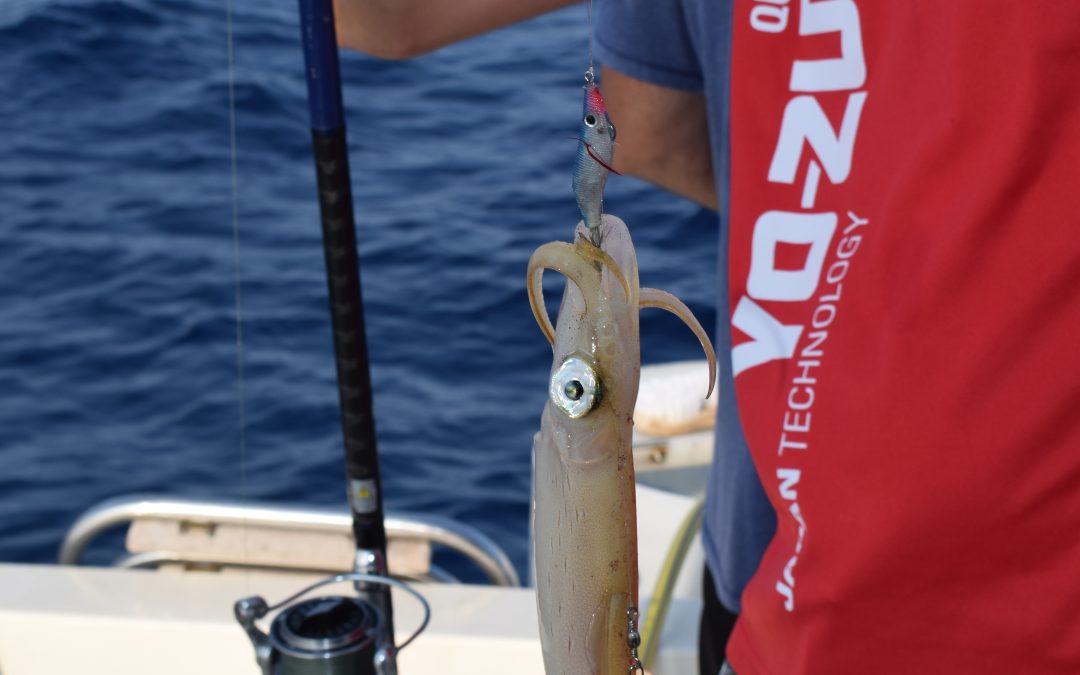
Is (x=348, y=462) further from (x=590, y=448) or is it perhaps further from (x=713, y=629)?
(x=590, y=448)

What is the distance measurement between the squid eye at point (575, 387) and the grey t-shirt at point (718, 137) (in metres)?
0.79

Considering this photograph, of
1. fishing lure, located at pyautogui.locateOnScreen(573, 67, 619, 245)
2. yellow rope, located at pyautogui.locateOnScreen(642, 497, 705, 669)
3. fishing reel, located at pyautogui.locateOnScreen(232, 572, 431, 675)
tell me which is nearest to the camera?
fishing lure, located at pyautogui.locateOnScreen(573, 67, 619, 245)

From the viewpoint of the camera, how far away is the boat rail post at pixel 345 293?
155cm

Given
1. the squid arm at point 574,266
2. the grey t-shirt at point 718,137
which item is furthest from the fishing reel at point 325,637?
the squid arm at point 574,266

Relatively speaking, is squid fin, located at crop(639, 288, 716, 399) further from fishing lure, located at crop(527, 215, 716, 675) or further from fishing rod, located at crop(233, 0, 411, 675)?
fishing rod, located at crop(233, 0, 411, 675)

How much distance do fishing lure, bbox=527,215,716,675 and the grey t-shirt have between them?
29.9 inches

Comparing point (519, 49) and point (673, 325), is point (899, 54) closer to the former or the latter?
point (673, 325)

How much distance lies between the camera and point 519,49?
9062mm

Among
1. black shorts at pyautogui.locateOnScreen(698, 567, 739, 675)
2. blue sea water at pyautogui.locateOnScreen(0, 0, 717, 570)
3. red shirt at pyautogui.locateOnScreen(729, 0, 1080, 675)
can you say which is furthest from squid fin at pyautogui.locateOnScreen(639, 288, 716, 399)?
blue sea water at pyautogui.locateOnScreen(0, 0, 717, 570)

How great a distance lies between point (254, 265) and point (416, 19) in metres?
4.67

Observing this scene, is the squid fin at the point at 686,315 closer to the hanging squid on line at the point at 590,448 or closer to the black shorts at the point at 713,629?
the hanging squid on line at the point at 590,448

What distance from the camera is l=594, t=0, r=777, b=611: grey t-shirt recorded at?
5.11 feet

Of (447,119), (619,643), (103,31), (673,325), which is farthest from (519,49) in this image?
(619,643)

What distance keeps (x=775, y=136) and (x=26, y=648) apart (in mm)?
1687
